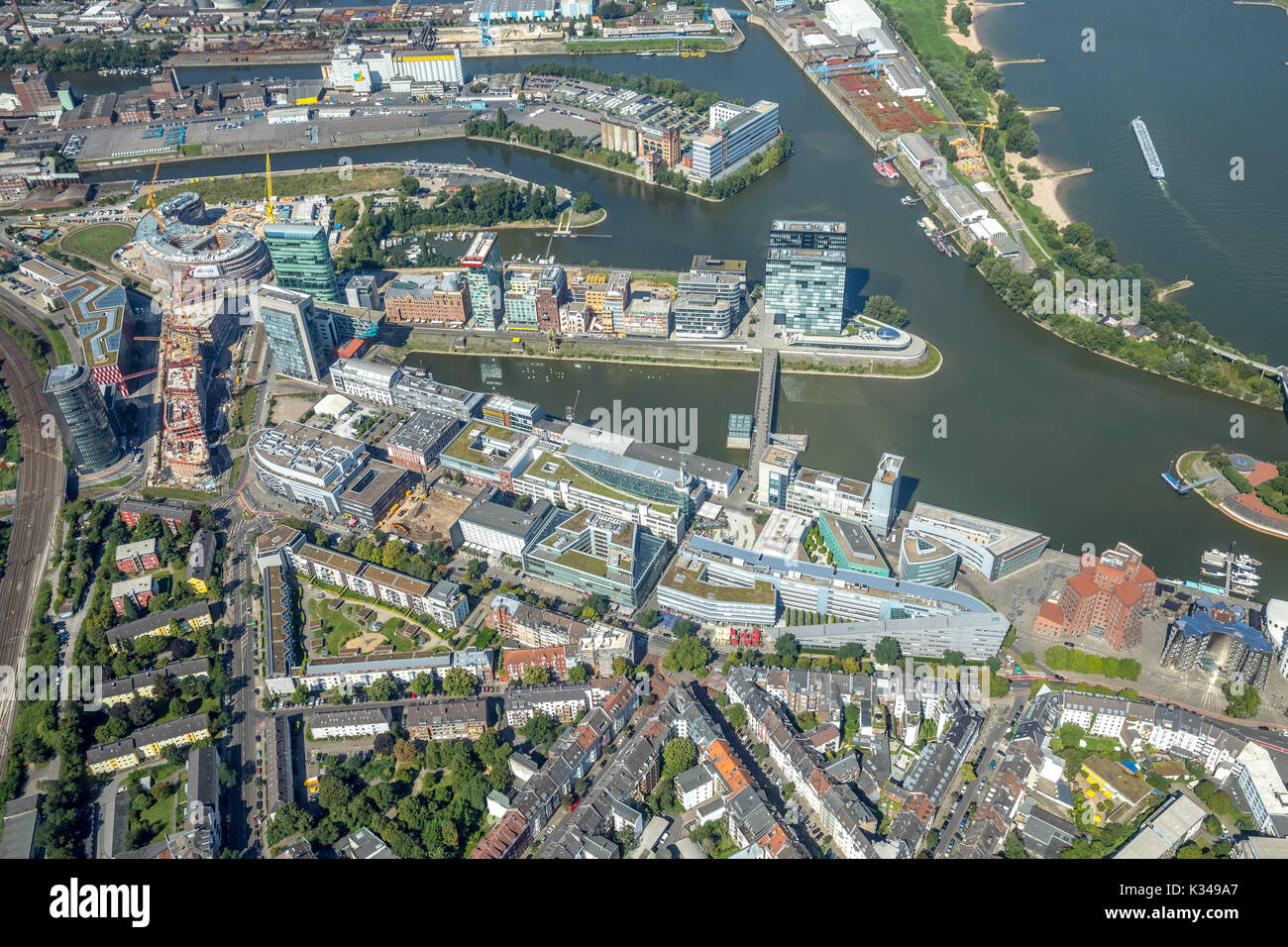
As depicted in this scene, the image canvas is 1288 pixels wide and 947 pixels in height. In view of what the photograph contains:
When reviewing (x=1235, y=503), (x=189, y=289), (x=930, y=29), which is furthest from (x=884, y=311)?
(x=930, y=29)

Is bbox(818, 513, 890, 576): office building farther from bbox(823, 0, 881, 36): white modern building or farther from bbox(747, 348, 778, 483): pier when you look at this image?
bbox(823, 0, 881, 36): white modern building

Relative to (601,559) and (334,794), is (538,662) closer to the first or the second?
(601,559)

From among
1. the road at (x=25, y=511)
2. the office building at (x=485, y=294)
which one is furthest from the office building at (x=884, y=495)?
the road at (x=25, y=511)

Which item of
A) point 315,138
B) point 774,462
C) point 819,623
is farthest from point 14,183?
point 819,623

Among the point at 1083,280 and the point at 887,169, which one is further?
the point at 887,169

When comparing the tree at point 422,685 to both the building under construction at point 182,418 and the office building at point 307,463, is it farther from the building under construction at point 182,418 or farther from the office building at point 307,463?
the building under construction at point 182,418
